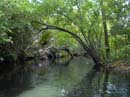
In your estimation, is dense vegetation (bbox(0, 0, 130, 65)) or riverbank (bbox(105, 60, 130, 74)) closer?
dense vegetation (bbox(0, 0, 130, 65))

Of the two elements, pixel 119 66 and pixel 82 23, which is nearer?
pixel 119 66

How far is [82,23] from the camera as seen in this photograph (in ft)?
81.6

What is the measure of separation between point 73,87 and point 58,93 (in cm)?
184

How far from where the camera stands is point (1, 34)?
45.9ft

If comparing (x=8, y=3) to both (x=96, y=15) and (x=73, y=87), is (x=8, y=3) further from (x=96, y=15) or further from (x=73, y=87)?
(x=96, y=15)

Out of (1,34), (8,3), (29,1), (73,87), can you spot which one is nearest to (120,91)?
(73,87)

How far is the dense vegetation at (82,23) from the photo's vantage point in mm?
21422

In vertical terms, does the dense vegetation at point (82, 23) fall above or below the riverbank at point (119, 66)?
above

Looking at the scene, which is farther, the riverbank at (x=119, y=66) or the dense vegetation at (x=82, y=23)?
the riverbank at (x=119, y=66)

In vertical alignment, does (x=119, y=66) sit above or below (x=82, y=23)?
below

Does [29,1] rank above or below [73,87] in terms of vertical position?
above

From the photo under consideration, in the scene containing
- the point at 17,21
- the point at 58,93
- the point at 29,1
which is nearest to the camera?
the point at 58,93

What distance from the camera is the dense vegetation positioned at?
2142cm

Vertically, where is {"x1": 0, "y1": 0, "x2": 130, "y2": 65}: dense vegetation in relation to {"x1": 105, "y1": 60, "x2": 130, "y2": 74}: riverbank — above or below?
above
